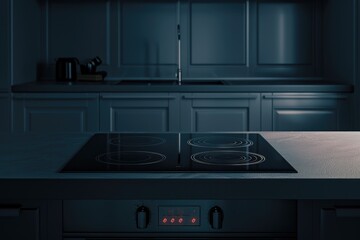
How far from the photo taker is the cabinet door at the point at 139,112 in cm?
344

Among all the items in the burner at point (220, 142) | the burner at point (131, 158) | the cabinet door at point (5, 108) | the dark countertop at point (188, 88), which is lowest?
the burner at point (131, 158)

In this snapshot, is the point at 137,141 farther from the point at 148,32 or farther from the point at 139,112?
the point at 148,32

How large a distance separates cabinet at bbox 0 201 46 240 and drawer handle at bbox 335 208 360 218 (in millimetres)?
603

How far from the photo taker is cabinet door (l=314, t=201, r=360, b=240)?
122 centimetres

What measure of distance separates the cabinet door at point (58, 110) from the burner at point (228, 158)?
2118mm

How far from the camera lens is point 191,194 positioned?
3.66 ft

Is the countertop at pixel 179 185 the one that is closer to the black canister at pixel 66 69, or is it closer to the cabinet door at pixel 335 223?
the cabinet door at pixel 335 223

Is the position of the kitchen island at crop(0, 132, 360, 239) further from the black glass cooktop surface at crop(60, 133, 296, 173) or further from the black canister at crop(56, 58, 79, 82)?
the black canister at crop(56, 58, 79, 82)

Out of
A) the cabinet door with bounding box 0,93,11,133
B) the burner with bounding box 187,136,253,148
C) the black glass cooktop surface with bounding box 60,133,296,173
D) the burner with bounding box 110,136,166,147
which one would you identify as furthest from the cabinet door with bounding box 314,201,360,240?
the cabinet door with bounding box 0,93,11,133

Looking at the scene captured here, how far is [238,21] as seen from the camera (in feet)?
13.3

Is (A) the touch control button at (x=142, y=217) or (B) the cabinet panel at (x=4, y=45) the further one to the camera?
(B) the cabinet panel at (x=4, y=45)

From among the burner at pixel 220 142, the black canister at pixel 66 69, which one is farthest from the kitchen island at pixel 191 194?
the black canister at pixel 66 69

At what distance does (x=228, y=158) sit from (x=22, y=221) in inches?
18.1

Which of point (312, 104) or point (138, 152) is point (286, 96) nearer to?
point (312, 104)
